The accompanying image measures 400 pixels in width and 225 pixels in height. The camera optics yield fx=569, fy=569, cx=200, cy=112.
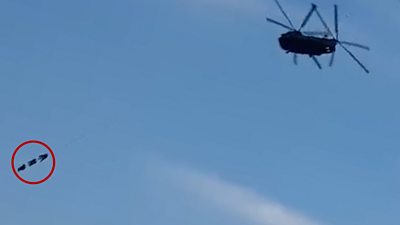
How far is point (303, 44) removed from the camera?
7144 centimetres

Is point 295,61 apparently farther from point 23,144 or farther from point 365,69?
point 23,144

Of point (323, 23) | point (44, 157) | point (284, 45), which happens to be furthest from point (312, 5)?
point (44, 157)

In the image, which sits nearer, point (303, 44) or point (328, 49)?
point (303, 44)

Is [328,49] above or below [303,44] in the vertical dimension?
above

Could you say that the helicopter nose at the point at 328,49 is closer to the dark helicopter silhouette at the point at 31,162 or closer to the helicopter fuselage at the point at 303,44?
the helicopter fuselage at the point at 303,44

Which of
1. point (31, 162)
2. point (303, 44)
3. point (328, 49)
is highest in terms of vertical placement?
point (328, 49)

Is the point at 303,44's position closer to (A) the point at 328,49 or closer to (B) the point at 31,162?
(A) the point at 328,49

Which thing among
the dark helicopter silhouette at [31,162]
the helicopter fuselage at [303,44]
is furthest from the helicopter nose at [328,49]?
the dark helicopter silhouette at [31,162]

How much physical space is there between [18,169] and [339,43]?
142 ft

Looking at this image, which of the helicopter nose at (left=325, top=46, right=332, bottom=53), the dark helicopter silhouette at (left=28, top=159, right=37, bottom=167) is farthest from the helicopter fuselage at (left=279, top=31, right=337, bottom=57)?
the dark helicopter silhouette at (left=28, top=159, right=37, bottom=167)

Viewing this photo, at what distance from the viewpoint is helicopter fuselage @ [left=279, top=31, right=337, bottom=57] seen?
71000 millimetres

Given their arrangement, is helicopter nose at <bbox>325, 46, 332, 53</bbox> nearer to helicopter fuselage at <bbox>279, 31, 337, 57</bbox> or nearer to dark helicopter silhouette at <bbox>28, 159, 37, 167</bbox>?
helicopter fuselage at <bbox>279, 31, 337, 57</bbox>

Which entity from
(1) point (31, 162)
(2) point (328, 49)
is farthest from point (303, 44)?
(1) point (31, 162)

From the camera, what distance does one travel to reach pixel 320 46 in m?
73.0
